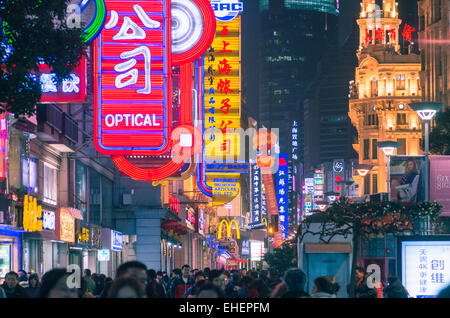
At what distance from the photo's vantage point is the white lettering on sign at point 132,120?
28.0 metres

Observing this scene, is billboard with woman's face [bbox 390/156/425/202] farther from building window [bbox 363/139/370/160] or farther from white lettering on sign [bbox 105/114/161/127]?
building window [bbox 363/139/370/160]

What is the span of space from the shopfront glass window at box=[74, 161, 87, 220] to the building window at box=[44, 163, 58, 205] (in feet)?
10.3

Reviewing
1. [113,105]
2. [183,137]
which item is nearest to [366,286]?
[113,105]

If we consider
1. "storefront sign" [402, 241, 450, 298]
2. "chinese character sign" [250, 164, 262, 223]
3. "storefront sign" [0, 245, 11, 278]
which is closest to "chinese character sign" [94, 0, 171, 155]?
"storefront sign" [0, 245, 11, 278]

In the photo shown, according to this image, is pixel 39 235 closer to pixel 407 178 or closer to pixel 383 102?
pixel 407 178

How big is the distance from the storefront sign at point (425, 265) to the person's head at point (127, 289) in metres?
11.4

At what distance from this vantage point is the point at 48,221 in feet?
92.2

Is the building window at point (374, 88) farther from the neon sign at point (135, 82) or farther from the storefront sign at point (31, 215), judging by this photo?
the storefront sign at point (31, 215)

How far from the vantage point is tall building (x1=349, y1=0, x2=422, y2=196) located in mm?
105312

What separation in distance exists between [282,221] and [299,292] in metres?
104

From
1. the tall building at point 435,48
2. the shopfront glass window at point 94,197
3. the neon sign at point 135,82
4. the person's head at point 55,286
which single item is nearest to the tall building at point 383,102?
the tall building at point 435,48

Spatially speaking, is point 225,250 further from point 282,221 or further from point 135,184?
point 135,184

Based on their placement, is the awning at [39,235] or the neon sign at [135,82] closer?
the awning at [39,235]

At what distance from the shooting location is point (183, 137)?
115ft
